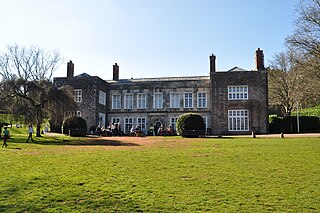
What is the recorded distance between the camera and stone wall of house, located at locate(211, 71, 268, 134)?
32188 millimetres

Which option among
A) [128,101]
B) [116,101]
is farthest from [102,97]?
[128,101]

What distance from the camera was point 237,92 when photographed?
1304 inches

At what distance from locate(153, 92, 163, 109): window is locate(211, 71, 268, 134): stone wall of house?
20.5ft

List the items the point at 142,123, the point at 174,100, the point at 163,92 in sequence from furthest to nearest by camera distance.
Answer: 1. the point at 142,123
2. the point at 163,92
3. the point at 174,100

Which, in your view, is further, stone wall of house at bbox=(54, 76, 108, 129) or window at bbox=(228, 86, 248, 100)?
stone wall of house at bbox=(54, 76, 108, 129)

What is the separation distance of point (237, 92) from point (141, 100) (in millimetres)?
11178

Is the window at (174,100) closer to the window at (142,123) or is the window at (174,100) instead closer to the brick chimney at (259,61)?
the window at (142,123)

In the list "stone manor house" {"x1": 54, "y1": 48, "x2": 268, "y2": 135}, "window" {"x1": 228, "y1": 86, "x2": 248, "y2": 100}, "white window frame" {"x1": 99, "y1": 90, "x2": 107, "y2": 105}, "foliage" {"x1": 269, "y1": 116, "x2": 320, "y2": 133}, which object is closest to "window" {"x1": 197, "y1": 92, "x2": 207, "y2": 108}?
"stone manor house" {"x1": 54, "y1": 48, "x2": 268, "y2": 135}

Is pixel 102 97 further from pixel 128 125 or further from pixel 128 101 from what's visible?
pixel 128 125

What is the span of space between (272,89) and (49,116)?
33.0 m

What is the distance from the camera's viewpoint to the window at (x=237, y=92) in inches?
1298

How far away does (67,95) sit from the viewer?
25.1 m

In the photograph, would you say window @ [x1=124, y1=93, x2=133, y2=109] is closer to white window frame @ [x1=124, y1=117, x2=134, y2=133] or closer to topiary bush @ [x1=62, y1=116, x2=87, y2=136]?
white window frame @ [x1=124, y1=117, x2=134, y2=133]

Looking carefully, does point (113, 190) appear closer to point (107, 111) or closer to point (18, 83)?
point (18, 83)
